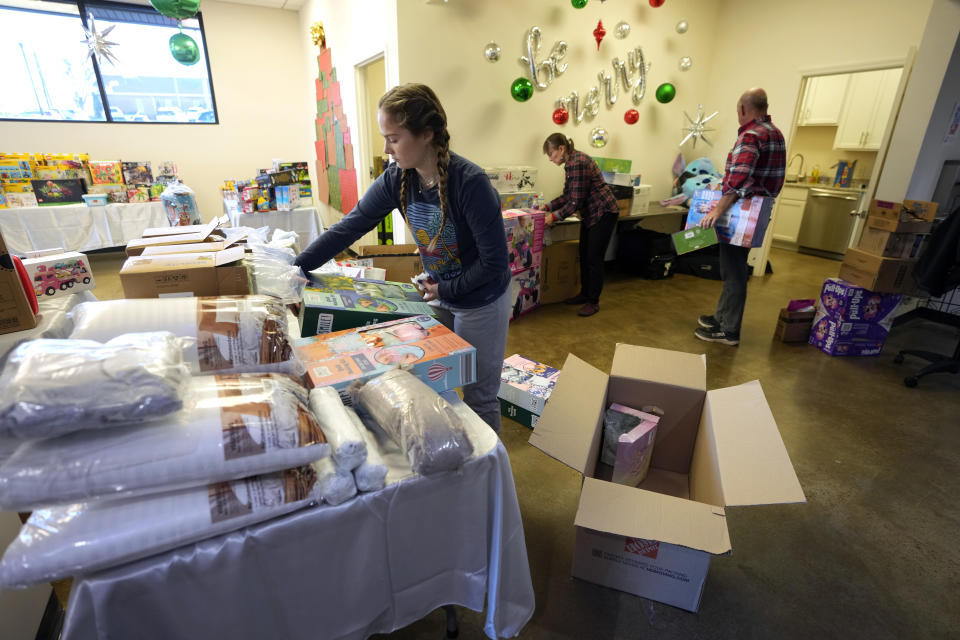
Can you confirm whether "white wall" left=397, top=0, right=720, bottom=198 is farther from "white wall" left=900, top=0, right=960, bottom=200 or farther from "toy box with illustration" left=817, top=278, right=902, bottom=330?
"toy box with illustration" left=817, top=278, right=902, bottom=330

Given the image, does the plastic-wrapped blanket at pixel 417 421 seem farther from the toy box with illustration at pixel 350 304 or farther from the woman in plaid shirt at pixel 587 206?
the woman in plaid shirt at pixel 587 206

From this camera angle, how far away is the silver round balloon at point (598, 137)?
429 cm

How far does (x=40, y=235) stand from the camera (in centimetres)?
412

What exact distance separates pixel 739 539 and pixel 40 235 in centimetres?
577

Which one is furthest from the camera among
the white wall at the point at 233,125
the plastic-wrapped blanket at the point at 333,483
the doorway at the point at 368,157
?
the white wall at the point at 233,125

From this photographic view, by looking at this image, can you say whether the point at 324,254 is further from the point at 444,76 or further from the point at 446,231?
the point at 444,76

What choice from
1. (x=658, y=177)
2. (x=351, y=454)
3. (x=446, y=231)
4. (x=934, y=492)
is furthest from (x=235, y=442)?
(x=658, y=177)

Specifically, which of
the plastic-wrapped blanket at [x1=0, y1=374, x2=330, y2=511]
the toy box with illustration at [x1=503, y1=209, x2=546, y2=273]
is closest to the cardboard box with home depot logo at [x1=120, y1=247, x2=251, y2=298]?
the plastic-wrapped blanket at [x1=0, y1=374, x2=330, y2=511]

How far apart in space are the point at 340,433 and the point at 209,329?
439 millimetres

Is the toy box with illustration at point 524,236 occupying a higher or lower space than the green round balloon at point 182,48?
lower

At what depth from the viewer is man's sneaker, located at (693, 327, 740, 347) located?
3.21 metres

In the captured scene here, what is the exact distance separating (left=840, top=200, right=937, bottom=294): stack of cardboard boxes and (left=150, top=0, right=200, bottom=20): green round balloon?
16.7ft

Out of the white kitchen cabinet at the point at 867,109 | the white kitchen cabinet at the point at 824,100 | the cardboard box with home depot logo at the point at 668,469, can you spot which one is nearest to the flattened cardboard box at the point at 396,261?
the cardboard box with home depot logo at the point at 668,469

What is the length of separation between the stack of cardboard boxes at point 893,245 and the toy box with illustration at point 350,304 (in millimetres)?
2880
